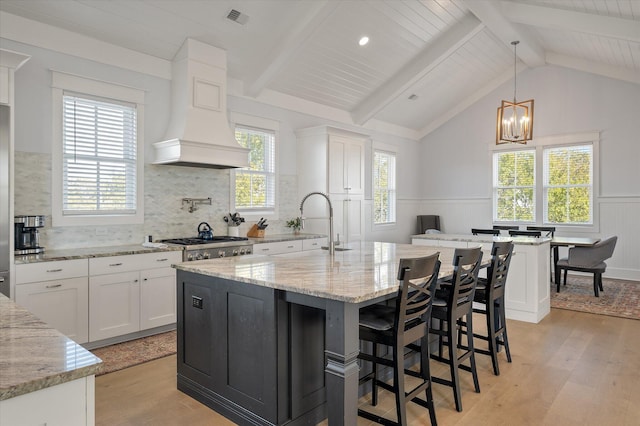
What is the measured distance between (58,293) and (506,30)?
23.0 ft

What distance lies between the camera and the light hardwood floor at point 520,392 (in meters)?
2.65

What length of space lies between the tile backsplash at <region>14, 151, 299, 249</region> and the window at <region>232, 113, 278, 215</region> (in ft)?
0.59

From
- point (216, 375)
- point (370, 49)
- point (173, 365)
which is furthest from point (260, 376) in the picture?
point (370, 49)

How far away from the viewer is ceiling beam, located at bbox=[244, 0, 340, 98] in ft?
16.1

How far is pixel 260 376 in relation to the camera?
2426 mm

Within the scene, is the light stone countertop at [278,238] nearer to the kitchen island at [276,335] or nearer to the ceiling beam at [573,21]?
the kitchen island at [276,335]

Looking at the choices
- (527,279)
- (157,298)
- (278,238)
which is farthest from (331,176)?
(157,298)

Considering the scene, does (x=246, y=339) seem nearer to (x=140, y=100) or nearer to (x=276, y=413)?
(x=276, y=413)

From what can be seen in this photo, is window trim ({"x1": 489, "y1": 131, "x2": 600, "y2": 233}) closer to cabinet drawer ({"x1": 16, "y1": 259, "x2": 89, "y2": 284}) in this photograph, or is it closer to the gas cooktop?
the gas cooktop

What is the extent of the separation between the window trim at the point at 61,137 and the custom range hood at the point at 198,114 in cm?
33

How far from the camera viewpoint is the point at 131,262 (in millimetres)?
4086

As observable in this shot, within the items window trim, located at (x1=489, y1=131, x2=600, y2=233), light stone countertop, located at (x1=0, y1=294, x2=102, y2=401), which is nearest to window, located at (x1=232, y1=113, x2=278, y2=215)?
light stone countertop, located at (x1=0, y1=294, x2=102, y2=401)

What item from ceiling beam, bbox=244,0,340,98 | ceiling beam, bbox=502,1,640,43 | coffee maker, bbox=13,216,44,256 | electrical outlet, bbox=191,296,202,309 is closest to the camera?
electrical outlet, bbox=191,296,202,309

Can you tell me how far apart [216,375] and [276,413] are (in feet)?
1.94
